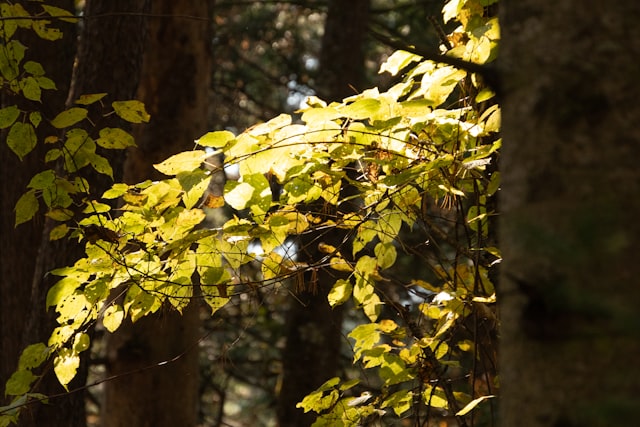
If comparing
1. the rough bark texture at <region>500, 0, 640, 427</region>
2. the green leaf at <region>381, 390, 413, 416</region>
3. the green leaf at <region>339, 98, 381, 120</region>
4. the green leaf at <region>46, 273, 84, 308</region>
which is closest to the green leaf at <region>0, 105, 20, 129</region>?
the green leaf at <region>46, 273, 84, 308</region>

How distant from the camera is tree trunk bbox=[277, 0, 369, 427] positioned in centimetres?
575

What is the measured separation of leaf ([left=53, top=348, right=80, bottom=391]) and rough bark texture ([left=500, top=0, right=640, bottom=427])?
148 centimetres

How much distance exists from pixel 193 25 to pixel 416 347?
306cm

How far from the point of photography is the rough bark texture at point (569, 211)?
83 cm

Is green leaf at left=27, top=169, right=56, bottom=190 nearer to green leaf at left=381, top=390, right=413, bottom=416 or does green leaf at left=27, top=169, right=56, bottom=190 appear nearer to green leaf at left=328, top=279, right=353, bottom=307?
green leaf at left=328, top=279, right=353, bottom=307

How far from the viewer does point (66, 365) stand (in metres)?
2.14

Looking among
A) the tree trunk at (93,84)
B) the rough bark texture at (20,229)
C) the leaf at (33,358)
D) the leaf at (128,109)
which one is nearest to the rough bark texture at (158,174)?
Result: the rough bark texture at (20,229)

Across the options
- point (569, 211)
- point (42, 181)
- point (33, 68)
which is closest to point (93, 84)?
point (33, 68)

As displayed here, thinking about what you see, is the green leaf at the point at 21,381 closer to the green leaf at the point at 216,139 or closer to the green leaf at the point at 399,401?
the green leaf at the point at 216,139

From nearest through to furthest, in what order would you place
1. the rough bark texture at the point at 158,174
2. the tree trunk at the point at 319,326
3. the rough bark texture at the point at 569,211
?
the rough bark texture at the point at 569,211 < the rough bark texture at the point at 158,174 < the tree trunk at the point at 319,326

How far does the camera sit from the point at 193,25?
15.3 ft

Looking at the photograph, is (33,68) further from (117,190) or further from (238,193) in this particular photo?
(238,193)

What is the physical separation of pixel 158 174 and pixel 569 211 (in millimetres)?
3730

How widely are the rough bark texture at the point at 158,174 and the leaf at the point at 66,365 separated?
6.20 feet
